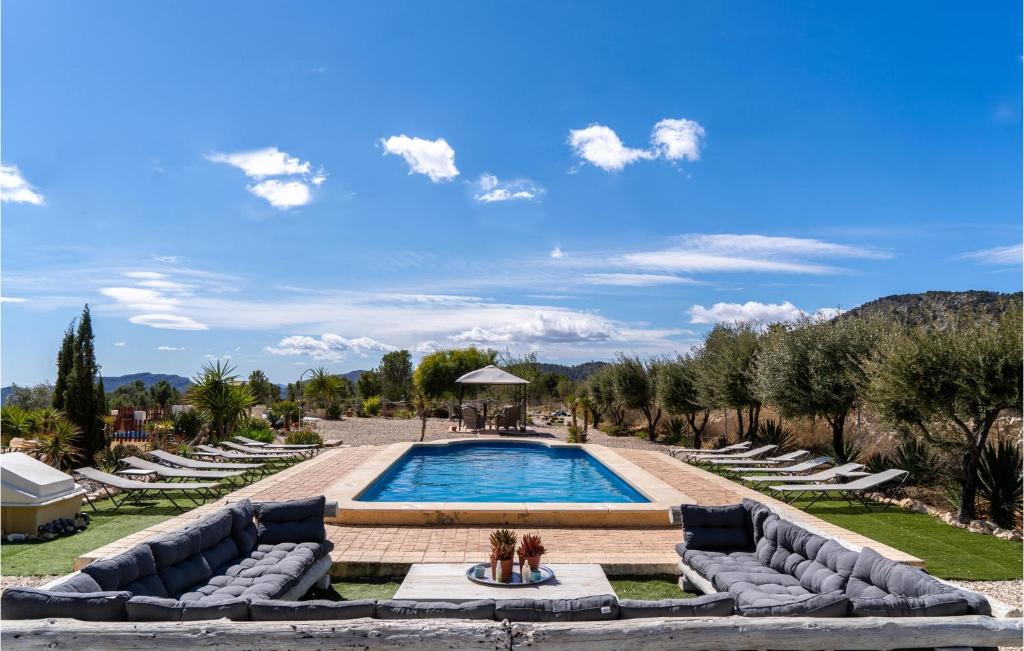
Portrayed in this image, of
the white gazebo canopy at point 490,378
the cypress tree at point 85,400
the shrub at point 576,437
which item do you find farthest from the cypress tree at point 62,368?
the shrub at point 576,437

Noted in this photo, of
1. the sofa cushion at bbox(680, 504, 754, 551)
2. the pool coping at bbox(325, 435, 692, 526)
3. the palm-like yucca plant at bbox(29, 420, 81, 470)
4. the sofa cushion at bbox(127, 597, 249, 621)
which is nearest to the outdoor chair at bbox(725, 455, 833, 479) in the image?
the pool coping at bbox(325, 435, 692, 526)

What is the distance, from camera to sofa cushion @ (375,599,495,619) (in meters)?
3.74

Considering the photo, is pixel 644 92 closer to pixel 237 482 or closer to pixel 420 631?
pixel 237 482

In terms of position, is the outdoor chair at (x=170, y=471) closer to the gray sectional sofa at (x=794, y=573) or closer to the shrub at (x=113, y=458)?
the shrub at (x=113, y=458)

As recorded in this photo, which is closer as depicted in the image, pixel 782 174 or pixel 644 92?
pixel 644 92

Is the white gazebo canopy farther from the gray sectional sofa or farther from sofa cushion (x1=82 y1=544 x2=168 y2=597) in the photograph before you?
sofa cushion (x1=82 y1=544 x2=168 y2=597)

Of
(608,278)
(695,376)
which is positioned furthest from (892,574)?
(608,278)

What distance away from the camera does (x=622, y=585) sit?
6727mm

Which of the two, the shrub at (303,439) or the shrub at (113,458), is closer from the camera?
the shrub at (113,458)

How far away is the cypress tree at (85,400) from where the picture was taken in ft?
51.8

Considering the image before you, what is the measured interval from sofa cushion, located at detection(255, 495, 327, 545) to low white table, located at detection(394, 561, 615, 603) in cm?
116

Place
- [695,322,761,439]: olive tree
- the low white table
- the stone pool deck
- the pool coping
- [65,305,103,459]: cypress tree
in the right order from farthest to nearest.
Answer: [695,322,761,439]: olive tree
[65,305,103,459]: cypress tree
the pool coping
the stone pool deck
the low white table

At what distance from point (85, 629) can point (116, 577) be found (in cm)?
88

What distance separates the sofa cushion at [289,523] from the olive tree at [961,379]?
847 centimetres
